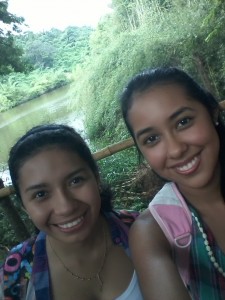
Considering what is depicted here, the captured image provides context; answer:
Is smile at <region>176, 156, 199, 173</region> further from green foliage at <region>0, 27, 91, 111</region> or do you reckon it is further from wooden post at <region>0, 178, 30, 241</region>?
green foliage at <region>0, 27, 91, 111</region>

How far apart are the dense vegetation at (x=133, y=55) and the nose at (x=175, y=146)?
7.89ft

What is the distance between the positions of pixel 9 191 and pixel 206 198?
1.57 meters

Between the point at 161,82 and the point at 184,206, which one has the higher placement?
the point at 161,82

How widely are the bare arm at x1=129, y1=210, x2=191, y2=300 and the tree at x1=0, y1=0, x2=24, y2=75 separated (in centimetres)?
562

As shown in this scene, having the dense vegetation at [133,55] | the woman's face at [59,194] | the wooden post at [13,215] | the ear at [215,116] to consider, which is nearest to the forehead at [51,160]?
the woman's face at [59,194]

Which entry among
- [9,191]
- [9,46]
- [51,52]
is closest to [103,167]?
[9,46]

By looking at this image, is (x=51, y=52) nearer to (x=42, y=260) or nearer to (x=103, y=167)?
(x=103, y=167)

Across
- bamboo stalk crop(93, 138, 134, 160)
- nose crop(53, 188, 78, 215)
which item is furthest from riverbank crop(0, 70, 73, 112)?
nose crop(53, 188, 78, 215)

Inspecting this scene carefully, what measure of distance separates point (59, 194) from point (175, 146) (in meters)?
0.53

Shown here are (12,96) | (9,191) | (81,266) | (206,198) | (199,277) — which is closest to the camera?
(199,277)

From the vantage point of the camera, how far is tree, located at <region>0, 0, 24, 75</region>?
19.7 ft

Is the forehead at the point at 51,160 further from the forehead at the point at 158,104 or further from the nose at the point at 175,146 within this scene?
the nose at the point at 175,146

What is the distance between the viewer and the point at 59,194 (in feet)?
4.32

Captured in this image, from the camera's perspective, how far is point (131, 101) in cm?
130
